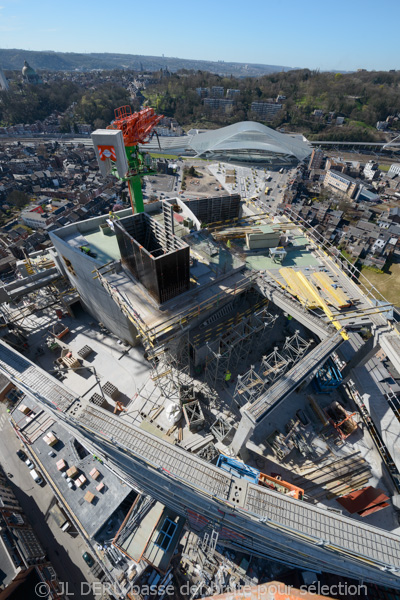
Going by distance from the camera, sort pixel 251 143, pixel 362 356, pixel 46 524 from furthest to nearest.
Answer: pixel 251 143 < pixel 362 356 < pixel 46 524

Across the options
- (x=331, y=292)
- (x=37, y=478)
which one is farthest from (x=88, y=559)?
(x=331, y=292)

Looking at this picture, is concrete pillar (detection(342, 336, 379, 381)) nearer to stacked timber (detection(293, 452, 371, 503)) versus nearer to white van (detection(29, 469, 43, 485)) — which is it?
stacked timber (detection(293, 452, 371, 503))

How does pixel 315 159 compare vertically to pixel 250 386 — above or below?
below

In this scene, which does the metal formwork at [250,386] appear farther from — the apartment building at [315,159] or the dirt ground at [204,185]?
A: the apartment building at [315,159]

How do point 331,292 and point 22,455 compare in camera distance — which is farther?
point 22,455

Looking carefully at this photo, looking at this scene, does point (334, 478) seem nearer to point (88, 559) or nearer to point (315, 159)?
point (88, 559)

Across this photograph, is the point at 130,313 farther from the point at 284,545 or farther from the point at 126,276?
the point at 284,545

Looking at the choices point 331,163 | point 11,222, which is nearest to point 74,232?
point 11,222
